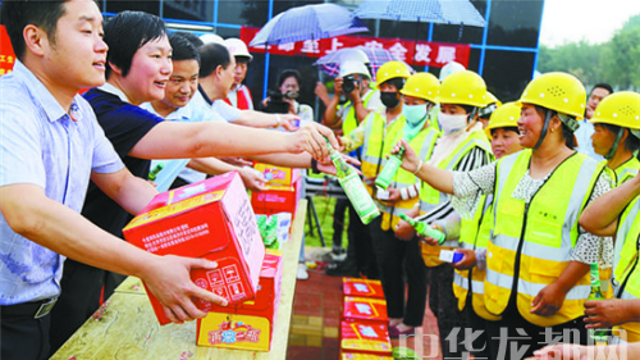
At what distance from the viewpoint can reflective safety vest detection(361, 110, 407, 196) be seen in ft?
16.1

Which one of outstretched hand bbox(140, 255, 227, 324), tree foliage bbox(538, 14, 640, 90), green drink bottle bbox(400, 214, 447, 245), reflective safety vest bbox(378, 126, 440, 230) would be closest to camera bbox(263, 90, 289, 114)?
reflective safety vest bbox(378, 126, 440, 230)

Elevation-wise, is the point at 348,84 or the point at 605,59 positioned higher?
the point at 605,59

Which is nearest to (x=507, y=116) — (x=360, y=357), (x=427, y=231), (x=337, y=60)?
(x=427, y=231)

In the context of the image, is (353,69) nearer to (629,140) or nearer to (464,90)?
(464,90)

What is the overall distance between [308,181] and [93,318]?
5345 mm

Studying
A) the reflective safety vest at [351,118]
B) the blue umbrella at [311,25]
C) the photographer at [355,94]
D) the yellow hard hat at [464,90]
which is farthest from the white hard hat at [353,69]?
the yellow hard hat at [464,90]

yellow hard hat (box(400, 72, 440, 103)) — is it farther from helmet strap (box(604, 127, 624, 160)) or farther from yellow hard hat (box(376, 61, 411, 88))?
helmet strap (box(604, 127, 624, 160))

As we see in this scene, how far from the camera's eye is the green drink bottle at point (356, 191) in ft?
6.62

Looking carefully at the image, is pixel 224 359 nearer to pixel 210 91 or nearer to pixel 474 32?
pixel 210 91

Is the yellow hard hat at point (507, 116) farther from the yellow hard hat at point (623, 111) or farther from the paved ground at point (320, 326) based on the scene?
the paved ground at point (320, 326)

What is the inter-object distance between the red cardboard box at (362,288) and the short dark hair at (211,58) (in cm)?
203

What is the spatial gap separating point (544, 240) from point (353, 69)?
405cm

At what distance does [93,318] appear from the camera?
7.09 ft

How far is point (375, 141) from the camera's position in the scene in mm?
4996
